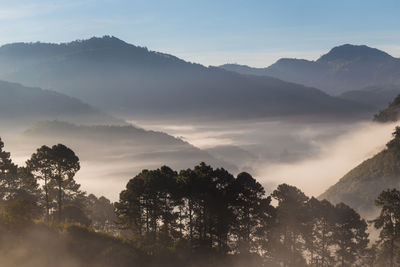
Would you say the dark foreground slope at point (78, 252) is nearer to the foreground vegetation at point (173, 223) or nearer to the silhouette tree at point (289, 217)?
the foreground vegetation at point (173, 223)

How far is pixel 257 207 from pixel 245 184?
3.49 meters

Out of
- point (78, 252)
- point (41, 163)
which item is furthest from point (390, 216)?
point (41, 163)

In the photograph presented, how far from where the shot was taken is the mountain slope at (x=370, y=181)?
138 meters

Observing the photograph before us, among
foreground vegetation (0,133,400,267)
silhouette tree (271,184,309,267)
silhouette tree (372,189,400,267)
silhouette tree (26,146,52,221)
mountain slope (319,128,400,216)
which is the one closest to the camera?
foreground vegetation (0,133,400,267)

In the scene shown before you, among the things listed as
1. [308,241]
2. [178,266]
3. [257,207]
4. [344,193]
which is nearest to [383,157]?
[344,193]

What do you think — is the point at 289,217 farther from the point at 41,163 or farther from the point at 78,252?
the point at 41,163

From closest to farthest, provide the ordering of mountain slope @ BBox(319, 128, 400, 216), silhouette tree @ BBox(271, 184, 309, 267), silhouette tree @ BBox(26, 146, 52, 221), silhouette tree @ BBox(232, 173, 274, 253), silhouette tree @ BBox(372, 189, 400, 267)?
silhouette tree @ BBox(232, 173, 274, 253) < silhouette tree @ BBox(372, 189, 400, 267) < silhouette tree @ BBox(26, 146, 52, 221) < silhouette tree @ BBox(271, 184, 309, 267) < mountain slope @ BBox(319, 128, 400, 216)

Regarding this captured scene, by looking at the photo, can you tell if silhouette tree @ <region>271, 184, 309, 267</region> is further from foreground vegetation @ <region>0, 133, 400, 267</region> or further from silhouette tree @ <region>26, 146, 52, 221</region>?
silhouette tree @ <region>26, 146, 52, 221</region>

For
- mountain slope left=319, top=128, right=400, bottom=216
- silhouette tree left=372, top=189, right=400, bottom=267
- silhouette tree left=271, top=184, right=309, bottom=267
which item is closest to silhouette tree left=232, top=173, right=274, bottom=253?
silhouette tree left=271, top=184, right=309, bottom=267

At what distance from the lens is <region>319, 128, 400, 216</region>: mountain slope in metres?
138

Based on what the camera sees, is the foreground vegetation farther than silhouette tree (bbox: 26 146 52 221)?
No

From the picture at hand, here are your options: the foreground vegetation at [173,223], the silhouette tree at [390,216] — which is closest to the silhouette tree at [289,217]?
the foreground vegetation at [173,223]

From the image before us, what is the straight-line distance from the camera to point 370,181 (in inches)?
5738

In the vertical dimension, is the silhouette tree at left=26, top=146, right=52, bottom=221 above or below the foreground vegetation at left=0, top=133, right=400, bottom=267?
above
